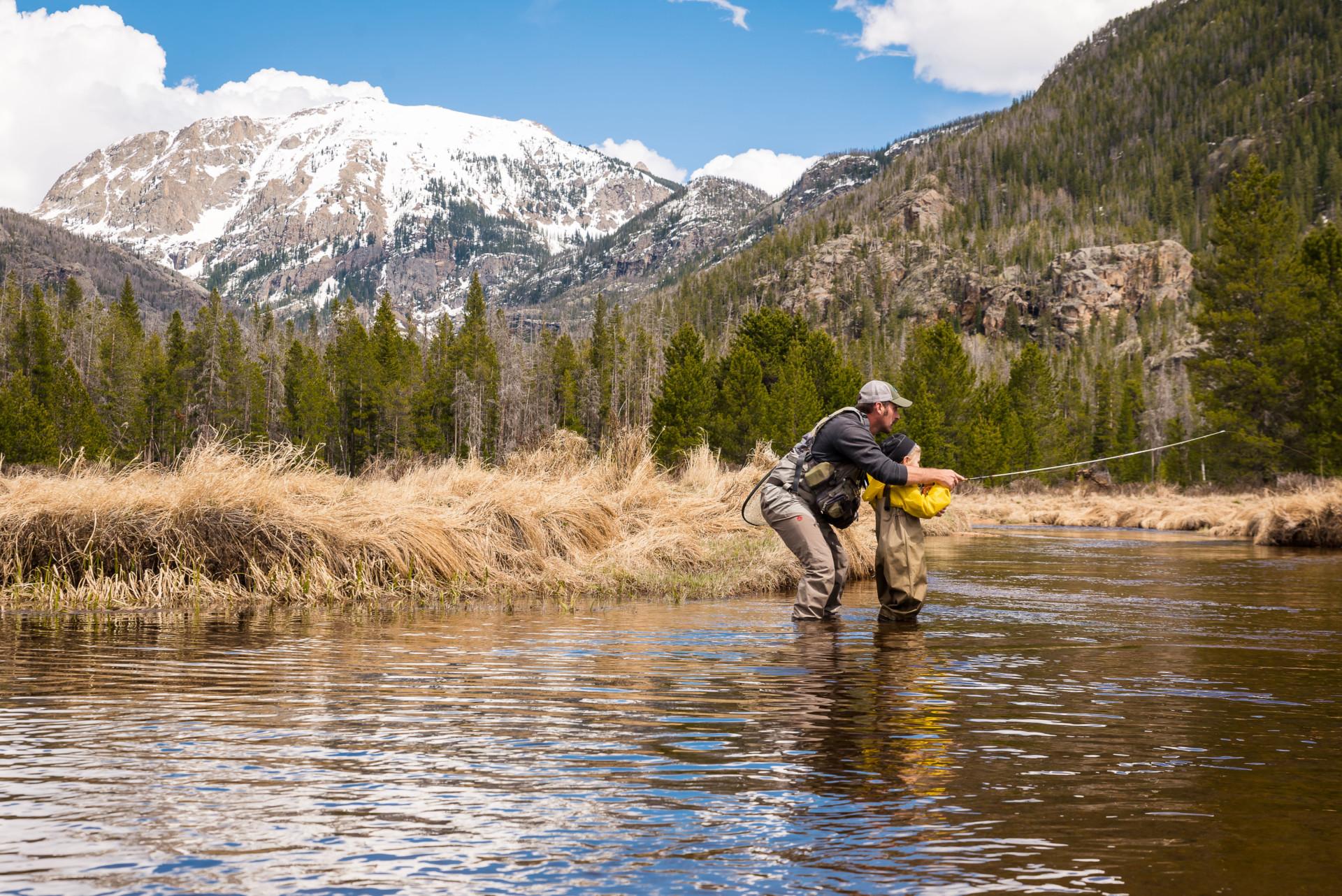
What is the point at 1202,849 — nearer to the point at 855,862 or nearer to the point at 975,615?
the point at 855,862

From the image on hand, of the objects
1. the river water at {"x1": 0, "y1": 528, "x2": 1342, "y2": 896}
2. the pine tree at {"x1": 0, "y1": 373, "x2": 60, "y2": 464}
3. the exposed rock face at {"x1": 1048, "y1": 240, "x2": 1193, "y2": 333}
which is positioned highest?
the exposed rock face at {"x1": 1048, "y1": 240, "x2": 1193, "y2": 333}

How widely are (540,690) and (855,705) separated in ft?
5.57

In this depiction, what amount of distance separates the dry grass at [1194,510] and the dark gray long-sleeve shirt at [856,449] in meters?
17.9

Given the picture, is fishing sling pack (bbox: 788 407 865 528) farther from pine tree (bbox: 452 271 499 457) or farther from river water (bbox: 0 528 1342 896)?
pine tree (bbox: 452 271 499 457)

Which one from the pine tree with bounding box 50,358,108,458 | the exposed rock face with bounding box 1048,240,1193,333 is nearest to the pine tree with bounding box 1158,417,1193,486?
the pine tree with bounding box 50,358,108,458

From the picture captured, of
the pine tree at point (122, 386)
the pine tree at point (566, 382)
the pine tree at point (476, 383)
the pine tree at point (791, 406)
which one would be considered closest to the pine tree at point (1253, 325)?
the pine tree at point (791, 406)

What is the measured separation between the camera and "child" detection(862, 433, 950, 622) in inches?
340

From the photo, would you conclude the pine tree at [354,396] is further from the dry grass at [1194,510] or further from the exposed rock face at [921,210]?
the exposed rock face at [921,210]

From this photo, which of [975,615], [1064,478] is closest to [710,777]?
[975,615]

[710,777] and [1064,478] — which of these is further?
[1064,478]

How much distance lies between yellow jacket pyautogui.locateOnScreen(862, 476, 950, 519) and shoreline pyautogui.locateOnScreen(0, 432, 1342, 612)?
11.4 feet

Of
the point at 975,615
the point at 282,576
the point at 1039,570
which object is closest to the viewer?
the point at 975,615

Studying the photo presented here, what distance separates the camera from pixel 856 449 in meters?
8.44

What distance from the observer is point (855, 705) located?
519 centimetres
